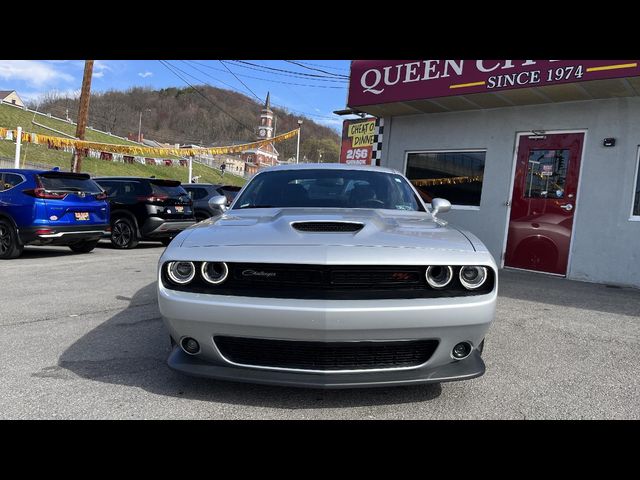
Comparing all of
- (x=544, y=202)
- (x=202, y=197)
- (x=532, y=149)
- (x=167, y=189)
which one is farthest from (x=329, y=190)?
(x=202, y=197)

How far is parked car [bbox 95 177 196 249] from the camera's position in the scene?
31.3ft

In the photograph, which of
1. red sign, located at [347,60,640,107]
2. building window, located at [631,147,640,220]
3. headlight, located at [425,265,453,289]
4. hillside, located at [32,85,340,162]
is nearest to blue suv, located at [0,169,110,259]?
red sign, located at [347,60,640,107]

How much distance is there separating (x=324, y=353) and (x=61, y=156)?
173 ft

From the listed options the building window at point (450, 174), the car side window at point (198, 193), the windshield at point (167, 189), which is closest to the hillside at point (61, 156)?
the car side window at point (198, 193)

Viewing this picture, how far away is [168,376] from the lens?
9.07 ft

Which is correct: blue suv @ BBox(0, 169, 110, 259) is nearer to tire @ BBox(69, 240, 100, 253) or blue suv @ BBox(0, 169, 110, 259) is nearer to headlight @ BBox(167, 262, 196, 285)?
tire @ BBox(69, 240, 100, 253)

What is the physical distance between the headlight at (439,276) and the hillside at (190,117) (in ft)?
221

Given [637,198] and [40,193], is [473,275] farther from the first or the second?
[40,193]

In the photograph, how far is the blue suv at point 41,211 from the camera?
732 cm

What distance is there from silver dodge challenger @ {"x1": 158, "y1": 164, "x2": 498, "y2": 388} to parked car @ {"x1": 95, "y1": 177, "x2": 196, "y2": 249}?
756 cm

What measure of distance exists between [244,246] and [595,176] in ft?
20.4

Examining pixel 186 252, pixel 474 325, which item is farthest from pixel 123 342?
pixel 474 325
